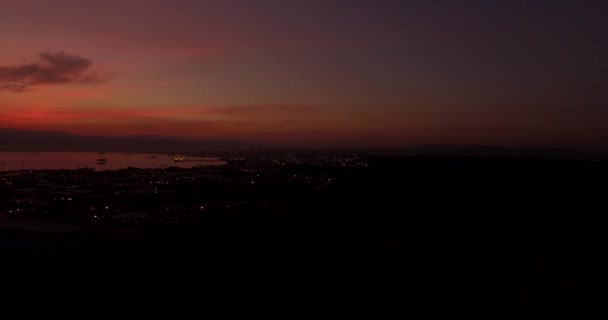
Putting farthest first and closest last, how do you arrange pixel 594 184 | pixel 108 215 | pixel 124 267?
1. pixel 594 184
2. pixel 108 215
3. pixel 124 267

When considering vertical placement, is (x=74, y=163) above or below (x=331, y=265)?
below

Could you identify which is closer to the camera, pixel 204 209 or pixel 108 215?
pixel 108 215

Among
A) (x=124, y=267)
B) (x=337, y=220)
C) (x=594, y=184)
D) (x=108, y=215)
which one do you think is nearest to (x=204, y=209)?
(x=108, y=215)

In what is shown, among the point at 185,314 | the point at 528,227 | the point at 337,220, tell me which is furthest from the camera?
the point at 337,220

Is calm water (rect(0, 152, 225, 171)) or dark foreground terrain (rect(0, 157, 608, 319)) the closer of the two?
dark foreground terrain (rect(0, 157, 608, 319))

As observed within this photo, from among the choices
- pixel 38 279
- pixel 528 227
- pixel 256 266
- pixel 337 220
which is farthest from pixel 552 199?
pixel 38 279

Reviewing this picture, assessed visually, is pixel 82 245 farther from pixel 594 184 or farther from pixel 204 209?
pixel 594 184

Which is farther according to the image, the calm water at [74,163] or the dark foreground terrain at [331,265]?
the calm water at [74,163]
